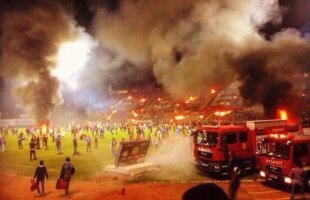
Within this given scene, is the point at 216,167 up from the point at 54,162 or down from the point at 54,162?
up

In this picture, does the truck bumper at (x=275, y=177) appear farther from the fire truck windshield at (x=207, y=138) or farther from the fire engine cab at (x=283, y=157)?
the fire truck windshield at (x=207, y=138)

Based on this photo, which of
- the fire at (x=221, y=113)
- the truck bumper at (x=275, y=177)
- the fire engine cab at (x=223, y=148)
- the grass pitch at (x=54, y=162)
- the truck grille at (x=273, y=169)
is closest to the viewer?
the truck bumper at (x=275, y=177)

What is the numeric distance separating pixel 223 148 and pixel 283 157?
3034 mm

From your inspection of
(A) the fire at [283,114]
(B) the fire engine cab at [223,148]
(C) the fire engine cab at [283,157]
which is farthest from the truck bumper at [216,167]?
(A) the fire at [283,114]

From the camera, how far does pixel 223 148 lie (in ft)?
54.6

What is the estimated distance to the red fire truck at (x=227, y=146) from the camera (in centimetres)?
1659

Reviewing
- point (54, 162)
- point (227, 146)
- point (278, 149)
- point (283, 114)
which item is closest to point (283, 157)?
point (278, 149)

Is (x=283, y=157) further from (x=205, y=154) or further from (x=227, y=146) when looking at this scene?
(x=205, y=154)

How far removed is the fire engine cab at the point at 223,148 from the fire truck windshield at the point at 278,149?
5.57 ft

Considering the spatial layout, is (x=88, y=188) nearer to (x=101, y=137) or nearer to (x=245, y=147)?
(x=245, y=147)

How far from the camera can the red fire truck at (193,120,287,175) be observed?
1659cm

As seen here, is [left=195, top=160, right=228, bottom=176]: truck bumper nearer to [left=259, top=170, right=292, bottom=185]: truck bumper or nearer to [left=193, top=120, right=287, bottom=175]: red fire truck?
[left=193, top=120, right=287, bottom=175]: red fire truck

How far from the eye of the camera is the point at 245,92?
31.7m

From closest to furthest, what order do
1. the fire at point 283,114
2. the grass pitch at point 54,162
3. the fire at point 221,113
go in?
the grass pitch at point 54,162 < the fire at point 283,114 < the fire at point 221,113
